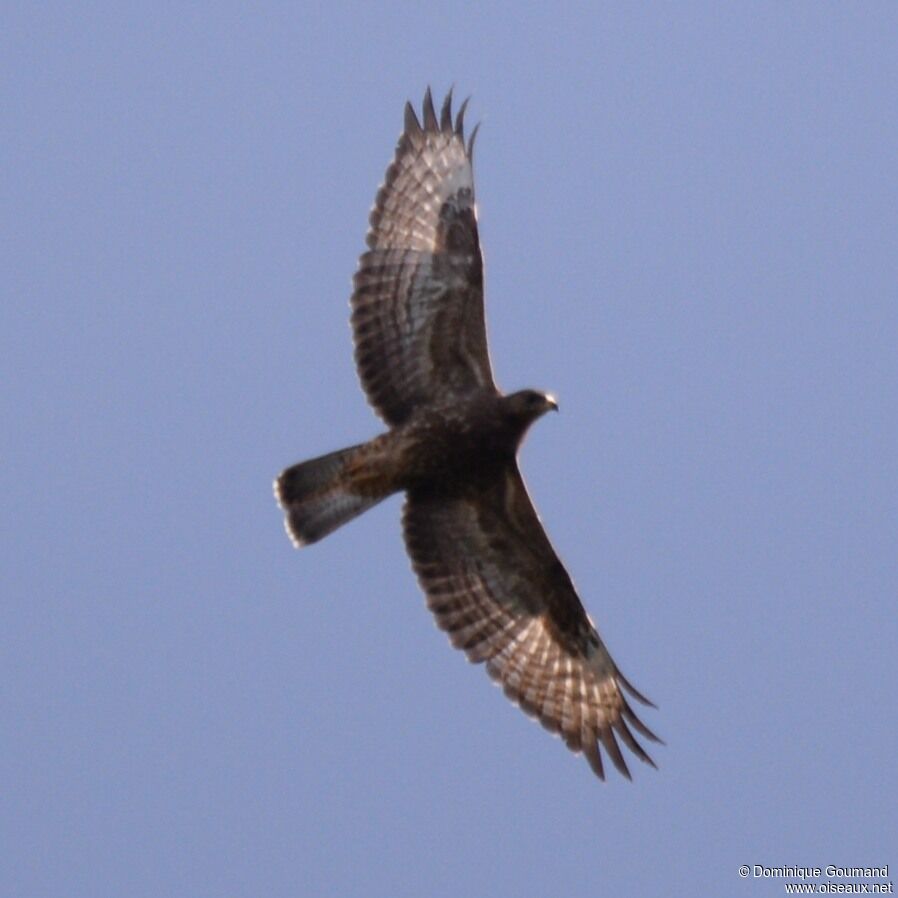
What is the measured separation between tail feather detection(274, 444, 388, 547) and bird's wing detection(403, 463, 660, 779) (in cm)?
53

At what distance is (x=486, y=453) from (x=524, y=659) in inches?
54.2

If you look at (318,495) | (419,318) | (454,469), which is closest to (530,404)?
(454,469)

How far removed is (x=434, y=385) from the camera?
10898mm

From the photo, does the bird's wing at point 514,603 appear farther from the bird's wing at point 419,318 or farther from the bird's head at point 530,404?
the bird's wing at point 419,318

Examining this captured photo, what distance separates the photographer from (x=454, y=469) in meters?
10.8

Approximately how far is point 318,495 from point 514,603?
151 cm

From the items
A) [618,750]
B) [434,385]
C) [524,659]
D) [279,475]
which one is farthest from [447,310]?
[618,750]

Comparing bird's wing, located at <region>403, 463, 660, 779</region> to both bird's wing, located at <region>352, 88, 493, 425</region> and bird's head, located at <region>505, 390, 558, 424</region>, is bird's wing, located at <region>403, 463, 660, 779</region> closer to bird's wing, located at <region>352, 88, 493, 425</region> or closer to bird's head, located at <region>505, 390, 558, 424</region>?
bird's head, located at <region>505, 390, 558, 424</region>

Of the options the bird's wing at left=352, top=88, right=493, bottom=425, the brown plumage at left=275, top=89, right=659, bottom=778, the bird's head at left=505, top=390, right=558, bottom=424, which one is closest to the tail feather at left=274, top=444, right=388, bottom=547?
the brown plumage at left=275, top=89, right=659, bottom=778

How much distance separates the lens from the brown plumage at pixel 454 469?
10641 millimetres

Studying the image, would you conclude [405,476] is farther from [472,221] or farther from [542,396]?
[472,221]

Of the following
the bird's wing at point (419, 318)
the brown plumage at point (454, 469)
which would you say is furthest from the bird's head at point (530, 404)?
the bird's wing at point (419, 318)

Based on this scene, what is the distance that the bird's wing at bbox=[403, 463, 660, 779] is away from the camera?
10930 millimetres

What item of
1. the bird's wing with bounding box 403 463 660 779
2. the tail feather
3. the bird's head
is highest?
the bird's head
